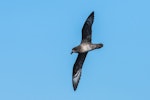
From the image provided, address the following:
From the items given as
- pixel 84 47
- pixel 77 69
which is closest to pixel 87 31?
pixel 84 47

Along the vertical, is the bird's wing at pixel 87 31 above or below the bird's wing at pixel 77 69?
above

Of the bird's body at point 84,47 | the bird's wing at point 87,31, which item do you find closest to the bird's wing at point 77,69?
the bird's body at point 84,47

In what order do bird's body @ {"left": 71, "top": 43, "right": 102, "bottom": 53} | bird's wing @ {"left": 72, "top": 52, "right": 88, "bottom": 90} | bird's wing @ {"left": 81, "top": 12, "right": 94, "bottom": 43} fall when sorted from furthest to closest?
1. bird's wing @ {"left": 72, "top": 52, "right": 88, "bottom": 90}
2. bird's wing @ {"left": 81, "top": 12, "right": 94, "bottom": 43}
3. bird's body @ {"left": 71, "top": 43, "right": 102, "bottom": 53}

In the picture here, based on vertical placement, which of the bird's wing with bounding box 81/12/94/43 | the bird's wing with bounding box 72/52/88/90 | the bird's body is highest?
the bird's wing with bounding box 81/12/94/43

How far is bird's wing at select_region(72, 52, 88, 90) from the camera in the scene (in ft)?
125

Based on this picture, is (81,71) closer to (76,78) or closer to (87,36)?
(76,78)

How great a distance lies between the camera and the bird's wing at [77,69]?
3822 centimetres

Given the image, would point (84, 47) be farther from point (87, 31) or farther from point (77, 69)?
point (77, 69)

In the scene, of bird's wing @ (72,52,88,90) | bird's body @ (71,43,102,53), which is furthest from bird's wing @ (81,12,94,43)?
bird's wing @ (72,52,88,90)

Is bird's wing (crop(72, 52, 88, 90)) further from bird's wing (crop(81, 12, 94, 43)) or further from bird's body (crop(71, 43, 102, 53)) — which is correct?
bird's wing (crop(81, 12, 94, 43))

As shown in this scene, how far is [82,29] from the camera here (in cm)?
3619

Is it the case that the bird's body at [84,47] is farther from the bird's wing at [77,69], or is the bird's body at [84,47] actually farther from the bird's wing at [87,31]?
the bird's wing at [77,69]

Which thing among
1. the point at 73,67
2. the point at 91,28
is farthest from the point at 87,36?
the point at 73,67

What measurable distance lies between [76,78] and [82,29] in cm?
535
